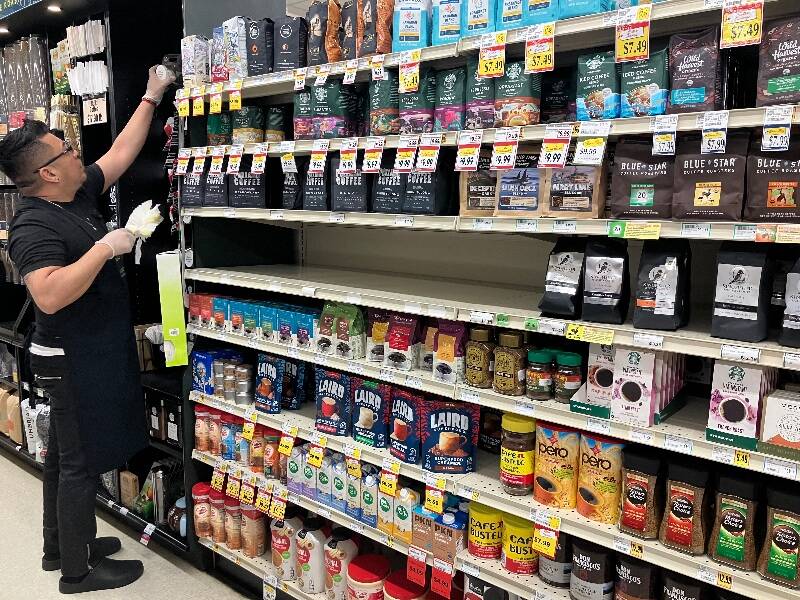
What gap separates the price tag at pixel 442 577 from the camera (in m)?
2.44

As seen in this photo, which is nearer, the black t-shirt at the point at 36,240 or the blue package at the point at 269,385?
the black t-shirt at the point at 36,240

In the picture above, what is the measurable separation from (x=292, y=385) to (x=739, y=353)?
202cm

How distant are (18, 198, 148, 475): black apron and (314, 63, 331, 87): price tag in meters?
1.36

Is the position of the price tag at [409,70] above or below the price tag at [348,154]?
above

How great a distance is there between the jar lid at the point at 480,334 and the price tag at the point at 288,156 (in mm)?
1092

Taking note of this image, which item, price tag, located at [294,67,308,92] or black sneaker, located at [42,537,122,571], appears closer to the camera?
price tag, located at [294,67,308,92]

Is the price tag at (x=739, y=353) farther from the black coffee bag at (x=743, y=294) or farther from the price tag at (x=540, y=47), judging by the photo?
the price tag at (x=540, y=47)

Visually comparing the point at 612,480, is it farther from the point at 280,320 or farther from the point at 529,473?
the point at 280,320

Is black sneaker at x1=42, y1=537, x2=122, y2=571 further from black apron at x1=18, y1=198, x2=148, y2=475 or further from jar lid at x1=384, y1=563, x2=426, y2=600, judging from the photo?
jar lid at x1=384, y1=563, x2=426, y2=600

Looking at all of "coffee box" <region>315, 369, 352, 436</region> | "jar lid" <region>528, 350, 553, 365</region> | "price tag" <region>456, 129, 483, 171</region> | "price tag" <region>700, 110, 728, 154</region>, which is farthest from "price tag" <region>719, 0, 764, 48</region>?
"coffee box" <region>315, 369, 352, 436</region>

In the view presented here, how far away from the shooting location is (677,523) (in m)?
1.91

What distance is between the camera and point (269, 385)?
10.2 ft

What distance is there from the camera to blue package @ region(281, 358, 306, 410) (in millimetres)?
3125

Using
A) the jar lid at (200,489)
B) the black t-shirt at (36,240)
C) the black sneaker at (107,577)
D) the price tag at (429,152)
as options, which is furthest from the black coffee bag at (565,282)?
the black sneaker at (107,577)
